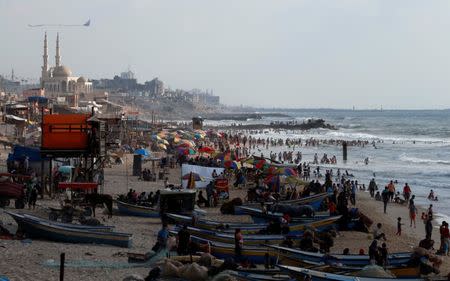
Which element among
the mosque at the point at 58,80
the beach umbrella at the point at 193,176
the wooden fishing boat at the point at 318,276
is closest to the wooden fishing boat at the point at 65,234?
the wooden fishing boat at the point at 318,276

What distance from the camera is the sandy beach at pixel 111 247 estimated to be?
13.4 meters

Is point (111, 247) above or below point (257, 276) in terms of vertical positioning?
below

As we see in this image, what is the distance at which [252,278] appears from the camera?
487 inches

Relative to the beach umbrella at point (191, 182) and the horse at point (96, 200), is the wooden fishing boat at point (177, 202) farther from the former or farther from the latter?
the beach umbrella at point (191, 182)

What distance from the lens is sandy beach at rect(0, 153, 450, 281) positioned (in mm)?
13375

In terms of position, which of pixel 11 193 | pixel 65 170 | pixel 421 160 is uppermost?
pixel 65 170

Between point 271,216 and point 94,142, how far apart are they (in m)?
6.18

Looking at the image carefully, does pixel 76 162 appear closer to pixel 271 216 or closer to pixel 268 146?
pixel 271 216

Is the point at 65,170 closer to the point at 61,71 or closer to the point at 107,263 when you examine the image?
the point at 107,263

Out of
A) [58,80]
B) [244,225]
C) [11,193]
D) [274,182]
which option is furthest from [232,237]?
[58,80]

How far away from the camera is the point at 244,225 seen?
1912cm

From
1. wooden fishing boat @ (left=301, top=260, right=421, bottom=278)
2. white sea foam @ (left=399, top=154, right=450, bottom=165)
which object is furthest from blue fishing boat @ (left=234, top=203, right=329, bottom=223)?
white sea foam @ (left=399, top=154, right=450, bottom=165)

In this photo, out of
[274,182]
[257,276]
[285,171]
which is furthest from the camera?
[285,171]

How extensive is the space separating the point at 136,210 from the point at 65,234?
6.36 meters
